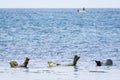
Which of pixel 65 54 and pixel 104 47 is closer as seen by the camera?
pixel 65 54

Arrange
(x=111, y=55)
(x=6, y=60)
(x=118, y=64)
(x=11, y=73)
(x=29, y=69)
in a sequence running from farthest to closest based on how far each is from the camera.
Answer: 1. (x=111, y=55)
2. (x=6, y=60)
3. (x=118, y=64)
4. (x=29, y=69)
5. (x=11, y=73)

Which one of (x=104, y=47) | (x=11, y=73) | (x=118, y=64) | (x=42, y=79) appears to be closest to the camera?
(x=42, y=79)

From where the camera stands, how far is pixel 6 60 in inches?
1409

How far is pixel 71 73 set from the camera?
94.0 ft

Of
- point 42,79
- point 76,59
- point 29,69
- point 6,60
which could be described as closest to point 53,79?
point 42,79

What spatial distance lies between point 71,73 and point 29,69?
3.00 metres

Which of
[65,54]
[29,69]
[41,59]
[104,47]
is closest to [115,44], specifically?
[104,47]

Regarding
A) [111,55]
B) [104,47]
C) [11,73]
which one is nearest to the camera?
[11,73]

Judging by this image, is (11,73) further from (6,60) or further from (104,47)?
(104,47)

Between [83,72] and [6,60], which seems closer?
[83,72]

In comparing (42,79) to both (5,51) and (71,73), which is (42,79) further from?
(5,51)

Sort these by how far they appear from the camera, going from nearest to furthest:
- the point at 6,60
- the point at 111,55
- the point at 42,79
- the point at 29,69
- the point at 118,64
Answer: the point at 42,79 < the point at 29,69 < the point at 118,64 < the point at 6,60 < the point at 111,55

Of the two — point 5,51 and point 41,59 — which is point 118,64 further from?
point 5,51

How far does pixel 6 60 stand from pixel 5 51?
5.67 metres
